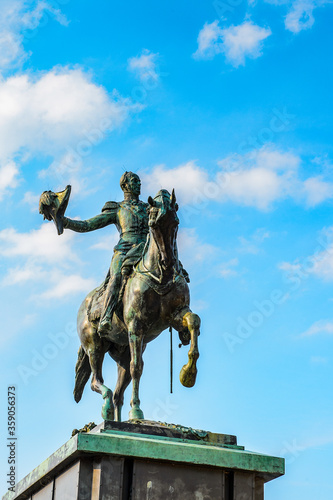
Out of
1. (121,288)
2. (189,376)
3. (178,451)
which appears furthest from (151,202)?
(178,451)

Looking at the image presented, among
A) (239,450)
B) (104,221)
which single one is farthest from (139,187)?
(239,450)

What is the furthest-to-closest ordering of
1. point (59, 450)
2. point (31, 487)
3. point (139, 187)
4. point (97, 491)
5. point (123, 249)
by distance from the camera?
point (139, 187), point (123, 249), point (31, 487), point (59, 450), point (97, 491)

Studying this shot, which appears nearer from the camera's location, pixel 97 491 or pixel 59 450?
pixel 97 491

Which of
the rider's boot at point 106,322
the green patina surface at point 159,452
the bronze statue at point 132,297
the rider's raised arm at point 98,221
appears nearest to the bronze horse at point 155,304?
the bronze statue at point 132,297

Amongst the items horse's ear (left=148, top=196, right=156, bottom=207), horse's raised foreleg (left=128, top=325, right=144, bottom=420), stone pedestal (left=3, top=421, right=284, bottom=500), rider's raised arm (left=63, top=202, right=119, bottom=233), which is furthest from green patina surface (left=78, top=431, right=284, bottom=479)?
rider's raised arm (left=63, top=202, right=119, bottom=233)

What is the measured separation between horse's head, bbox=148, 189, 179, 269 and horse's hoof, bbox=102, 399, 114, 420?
82.3 inches

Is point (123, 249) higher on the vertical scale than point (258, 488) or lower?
higher

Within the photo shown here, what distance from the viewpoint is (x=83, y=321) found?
44.5 feet

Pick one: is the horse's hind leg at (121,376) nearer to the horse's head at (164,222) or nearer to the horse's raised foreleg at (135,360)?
the horse's raised foreleg at (135,360)

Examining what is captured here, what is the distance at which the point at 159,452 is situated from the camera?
33.7 ft

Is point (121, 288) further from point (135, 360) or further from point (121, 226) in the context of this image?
point (121, 226)

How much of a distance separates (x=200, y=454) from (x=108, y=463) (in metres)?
1.11

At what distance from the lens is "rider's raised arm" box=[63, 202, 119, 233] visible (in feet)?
44.9

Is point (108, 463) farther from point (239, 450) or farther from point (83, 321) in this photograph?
point (83, 321)
